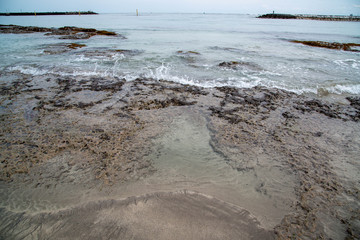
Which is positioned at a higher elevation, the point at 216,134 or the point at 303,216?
the point at 216,134

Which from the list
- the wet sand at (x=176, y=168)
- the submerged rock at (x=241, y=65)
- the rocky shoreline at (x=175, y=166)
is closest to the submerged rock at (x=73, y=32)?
the submerged rock at (x=241, y=65)

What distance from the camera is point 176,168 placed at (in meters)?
3.50

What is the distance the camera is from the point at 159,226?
246 centimetres

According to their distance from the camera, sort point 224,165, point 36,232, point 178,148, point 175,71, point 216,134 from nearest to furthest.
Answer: point 36,232 < point 224,165 < point 178,148 < point 216,134 < point 175,71

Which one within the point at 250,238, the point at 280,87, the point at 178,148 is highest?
the point at 280,87

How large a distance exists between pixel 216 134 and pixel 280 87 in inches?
195

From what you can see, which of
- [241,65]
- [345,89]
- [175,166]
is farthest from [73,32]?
[345,89]

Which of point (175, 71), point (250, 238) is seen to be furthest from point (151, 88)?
point (250, 238)

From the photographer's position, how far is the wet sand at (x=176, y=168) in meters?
2.52

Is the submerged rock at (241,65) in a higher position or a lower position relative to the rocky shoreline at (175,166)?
higher

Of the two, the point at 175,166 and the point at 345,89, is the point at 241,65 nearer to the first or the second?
the point at 345,89

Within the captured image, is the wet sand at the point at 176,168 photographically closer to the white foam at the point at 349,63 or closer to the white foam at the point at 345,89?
the white foam at the point at 345,89

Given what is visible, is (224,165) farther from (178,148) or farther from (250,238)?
(250,238)

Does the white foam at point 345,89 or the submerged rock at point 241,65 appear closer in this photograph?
the white foam at point 345,89
